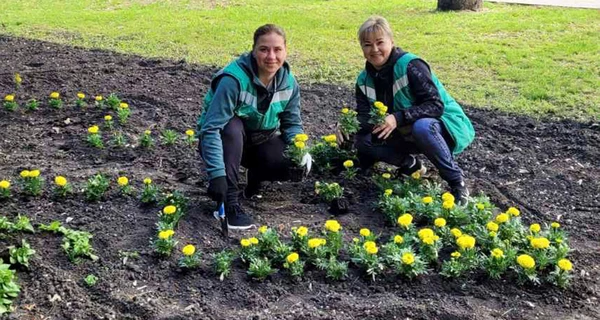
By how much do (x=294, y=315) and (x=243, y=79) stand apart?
154 cm

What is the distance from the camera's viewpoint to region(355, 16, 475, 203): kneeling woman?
4.46 metres

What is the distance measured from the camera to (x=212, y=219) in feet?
14.2

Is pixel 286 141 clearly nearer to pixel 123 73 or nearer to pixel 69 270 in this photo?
pixel 69 270

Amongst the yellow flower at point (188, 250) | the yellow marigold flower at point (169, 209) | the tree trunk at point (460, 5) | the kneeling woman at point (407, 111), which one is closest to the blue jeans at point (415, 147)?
the kneeling woman at point (407, 111)

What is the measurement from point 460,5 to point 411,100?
823cm

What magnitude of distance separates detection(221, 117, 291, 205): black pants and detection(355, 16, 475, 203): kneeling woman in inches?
24.9

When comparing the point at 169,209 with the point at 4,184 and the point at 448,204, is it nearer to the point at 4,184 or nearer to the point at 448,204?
the point at 4,184

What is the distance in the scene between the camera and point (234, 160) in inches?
169

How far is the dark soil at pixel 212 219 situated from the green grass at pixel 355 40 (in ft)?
3.01

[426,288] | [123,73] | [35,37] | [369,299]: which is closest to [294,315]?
[369,299]

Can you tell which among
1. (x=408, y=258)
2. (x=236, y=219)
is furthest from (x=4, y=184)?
(x=408, y=258)

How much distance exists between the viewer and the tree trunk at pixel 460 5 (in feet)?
40.1

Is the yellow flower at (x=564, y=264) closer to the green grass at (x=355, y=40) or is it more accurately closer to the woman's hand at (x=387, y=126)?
the woman's hand at (x=387, y=126)

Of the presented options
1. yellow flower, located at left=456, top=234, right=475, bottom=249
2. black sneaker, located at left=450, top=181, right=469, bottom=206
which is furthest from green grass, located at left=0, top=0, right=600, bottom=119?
yellow flower, located at left=456, top=234, right=475, bottom=249
